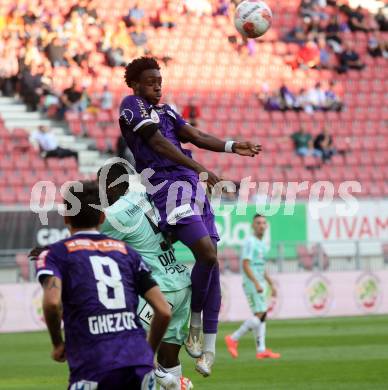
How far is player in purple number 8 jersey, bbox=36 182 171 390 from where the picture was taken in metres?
5.35

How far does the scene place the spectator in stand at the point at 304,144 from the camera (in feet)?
85.8

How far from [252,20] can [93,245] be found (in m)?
3.98

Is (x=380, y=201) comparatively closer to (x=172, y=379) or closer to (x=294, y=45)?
(x=294, y=45)

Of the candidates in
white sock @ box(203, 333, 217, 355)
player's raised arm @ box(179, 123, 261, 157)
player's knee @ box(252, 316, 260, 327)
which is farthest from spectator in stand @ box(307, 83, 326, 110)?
white sock @ box(203, 333, 217, 355)

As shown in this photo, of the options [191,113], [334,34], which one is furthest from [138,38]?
[334,34]

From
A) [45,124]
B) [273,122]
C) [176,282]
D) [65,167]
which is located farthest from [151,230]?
[273,122]

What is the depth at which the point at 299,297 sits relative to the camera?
835 inches

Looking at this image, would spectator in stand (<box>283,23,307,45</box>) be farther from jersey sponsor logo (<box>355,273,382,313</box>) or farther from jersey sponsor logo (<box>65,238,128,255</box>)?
jersey sponsor logo (<box>65,238,128,255</box>)

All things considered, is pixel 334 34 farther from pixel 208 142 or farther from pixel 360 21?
pixel 208 142

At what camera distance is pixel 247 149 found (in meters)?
7.54

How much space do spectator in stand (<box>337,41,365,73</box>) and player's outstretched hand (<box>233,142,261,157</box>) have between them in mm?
22063

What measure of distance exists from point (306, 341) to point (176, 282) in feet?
28.3

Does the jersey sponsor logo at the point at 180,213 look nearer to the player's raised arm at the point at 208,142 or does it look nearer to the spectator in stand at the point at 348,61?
the player's raised arm at the point at 208,142

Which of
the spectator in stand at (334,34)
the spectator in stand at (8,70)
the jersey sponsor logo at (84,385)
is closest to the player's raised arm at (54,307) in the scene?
the jersey sponsor logo at (84,385)
